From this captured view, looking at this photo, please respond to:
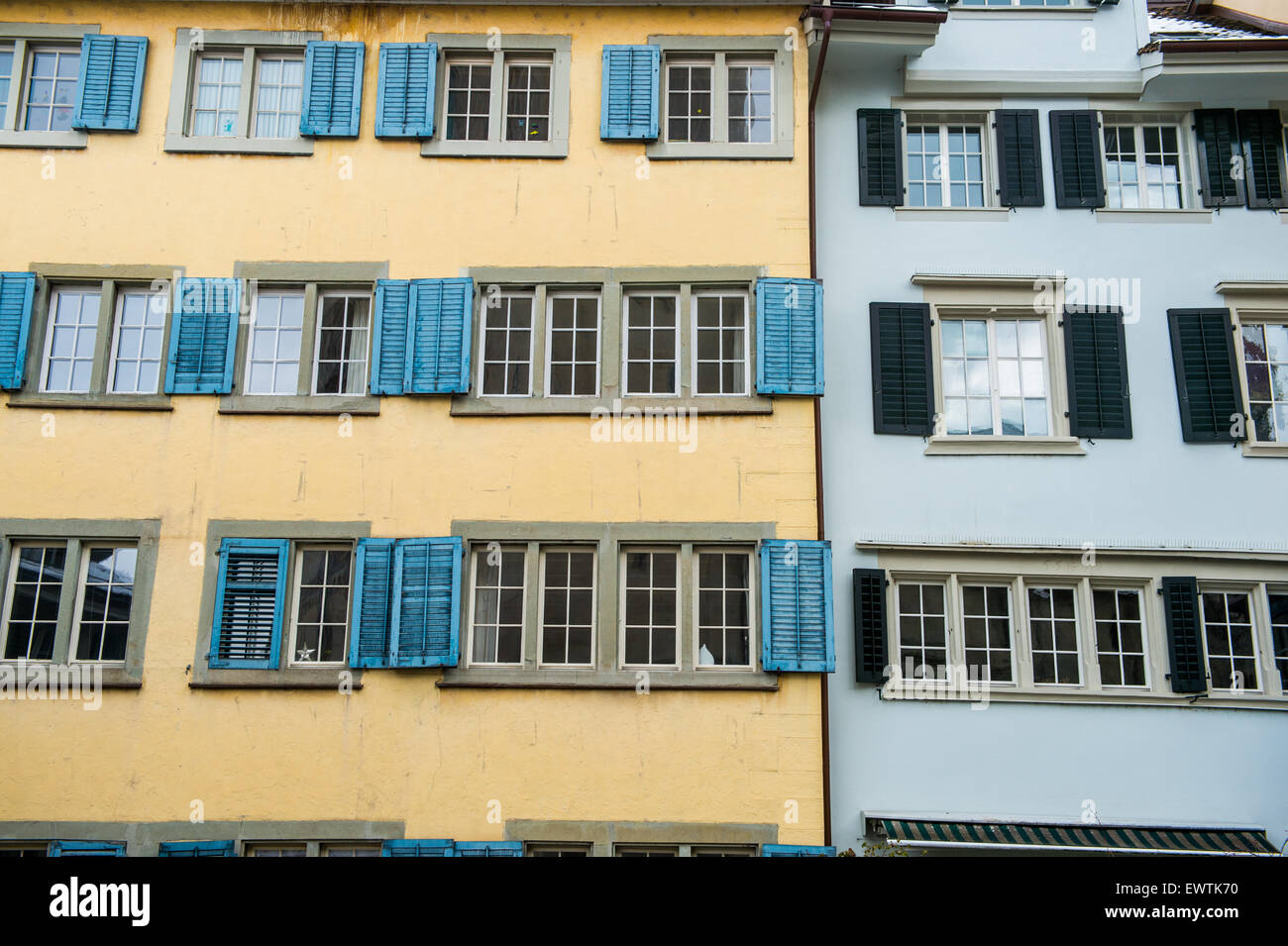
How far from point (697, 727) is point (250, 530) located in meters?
5.12

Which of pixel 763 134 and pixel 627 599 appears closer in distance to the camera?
pixel 627 599

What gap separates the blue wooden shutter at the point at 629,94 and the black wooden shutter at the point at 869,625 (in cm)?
553

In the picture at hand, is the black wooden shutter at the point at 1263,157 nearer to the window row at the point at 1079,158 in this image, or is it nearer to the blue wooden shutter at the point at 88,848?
the window row at the point at 1079,158

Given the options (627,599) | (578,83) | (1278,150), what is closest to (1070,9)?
(1278,150)

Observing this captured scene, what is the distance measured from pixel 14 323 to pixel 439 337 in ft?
15.4

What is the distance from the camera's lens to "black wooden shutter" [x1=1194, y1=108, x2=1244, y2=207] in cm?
1302

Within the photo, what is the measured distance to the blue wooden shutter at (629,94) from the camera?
41.9 ft

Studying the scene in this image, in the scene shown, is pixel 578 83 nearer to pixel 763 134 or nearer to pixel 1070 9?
pixel 763 134

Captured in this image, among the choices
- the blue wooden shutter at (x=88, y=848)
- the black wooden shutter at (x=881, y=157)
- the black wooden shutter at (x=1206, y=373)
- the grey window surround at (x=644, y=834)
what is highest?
the black wooden shutter at (x=881, y=157)

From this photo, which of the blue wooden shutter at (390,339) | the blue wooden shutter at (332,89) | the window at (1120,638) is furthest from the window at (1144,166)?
the blue wooden shutter at (332,89)

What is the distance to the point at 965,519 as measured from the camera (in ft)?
39.9

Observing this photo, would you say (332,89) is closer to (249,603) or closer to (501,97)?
(501,97)

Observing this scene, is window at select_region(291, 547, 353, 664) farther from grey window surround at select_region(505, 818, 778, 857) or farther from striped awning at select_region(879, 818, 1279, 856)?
striped awning at select_region(879, 818, 1279, 856)

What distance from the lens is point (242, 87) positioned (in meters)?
13.1
